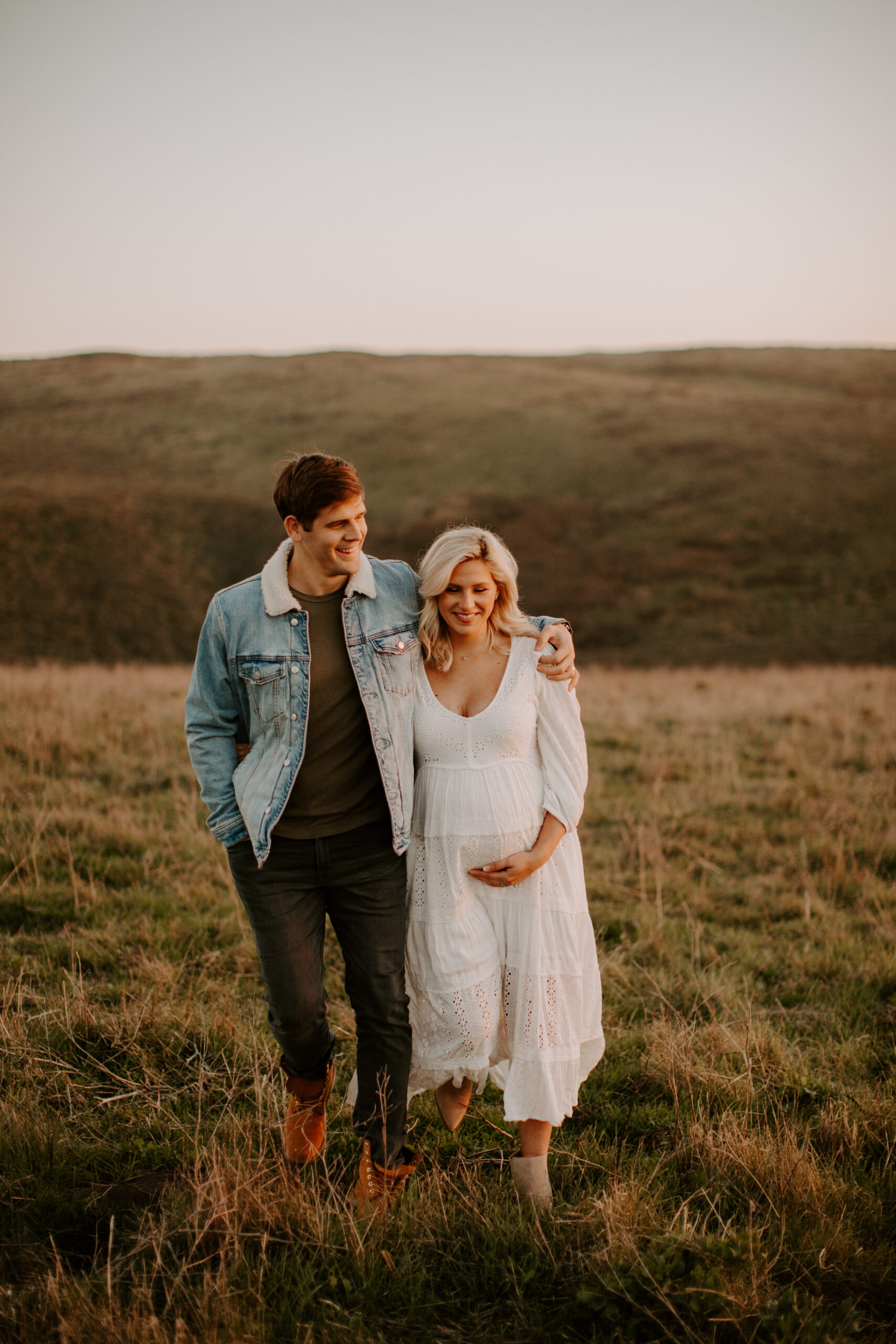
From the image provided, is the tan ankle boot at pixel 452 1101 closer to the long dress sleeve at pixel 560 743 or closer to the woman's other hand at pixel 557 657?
the long dress sleeve at pixel 560 743

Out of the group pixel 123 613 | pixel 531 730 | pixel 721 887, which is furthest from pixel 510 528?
pixel 531 730

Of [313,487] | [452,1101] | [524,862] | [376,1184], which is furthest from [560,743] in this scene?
[376,1184]

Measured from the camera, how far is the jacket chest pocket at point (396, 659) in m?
2.88

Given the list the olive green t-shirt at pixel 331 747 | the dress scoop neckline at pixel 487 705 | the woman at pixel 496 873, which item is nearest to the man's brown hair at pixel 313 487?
the olive green t-shirt at pixel 331 747

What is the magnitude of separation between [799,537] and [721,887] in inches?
1204

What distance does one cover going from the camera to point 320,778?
2.84 meters

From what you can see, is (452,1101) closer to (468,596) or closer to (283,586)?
(468,596)

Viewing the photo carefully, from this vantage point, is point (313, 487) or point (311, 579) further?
point (311, 579)

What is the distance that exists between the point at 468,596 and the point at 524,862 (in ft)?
2.98

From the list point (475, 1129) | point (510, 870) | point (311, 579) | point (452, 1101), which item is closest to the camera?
point (510, 870)

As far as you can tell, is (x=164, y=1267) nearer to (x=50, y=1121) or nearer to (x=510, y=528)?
(x=50, y=1121)

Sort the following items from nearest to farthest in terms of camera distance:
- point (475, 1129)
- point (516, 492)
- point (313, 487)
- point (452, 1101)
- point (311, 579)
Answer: point (313, 487) → point (311, 579) → point (452, 1101) → point (475, 1129) → point (516, 492)

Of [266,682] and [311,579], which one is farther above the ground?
[311,579]

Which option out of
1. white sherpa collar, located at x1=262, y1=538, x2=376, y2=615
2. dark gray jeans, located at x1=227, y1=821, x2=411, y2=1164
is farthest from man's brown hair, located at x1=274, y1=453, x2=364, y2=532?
dark gray jeans, located at x1=227, y1=821, x2=411, y2=1164
